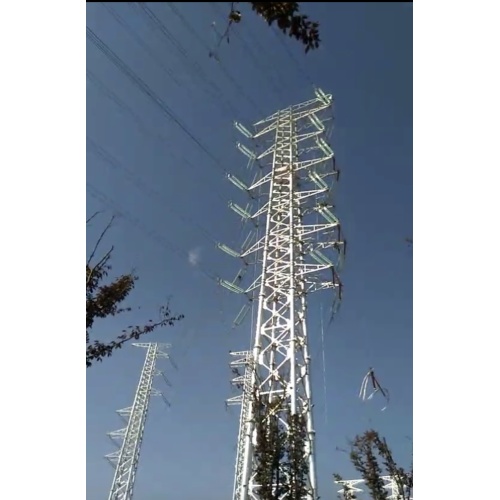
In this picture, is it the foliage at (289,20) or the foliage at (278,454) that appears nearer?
the foliage at (289,20)

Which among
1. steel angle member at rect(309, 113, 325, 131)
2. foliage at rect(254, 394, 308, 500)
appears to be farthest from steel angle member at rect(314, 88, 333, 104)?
foliage at rect(254, 394, 308, 500)

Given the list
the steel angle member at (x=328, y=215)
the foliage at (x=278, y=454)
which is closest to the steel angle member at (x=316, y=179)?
the steel angle member at (x=328, y=215)

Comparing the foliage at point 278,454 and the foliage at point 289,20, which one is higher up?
the foliage at point 289,20

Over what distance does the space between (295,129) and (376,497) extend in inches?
230

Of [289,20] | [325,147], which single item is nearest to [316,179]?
[325,147]

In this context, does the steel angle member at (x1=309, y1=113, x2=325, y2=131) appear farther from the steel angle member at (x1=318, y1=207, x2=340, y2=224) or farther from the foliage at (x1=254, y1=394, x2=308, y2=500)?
the foliage at (x1=254, y1=394, x2=308, y2=500)

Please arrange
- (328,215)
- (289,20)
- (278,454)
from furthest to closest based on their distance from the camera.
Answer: (328,215)
(278,454)
(289,20)

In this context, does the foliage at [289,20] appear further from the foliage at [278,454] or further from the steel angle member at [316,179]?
the steel angle member at [316,179]

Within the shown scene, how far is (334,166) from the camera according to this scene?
855cm

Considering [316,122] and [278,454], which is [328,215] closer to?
[316,122]

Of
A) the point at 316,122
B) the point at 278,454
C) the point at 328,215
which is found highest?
the point at 316,122
